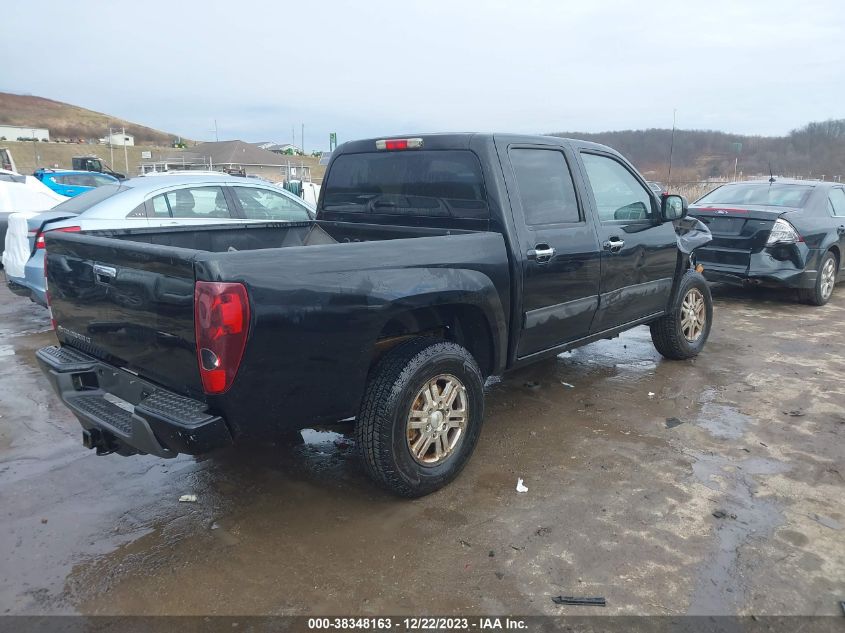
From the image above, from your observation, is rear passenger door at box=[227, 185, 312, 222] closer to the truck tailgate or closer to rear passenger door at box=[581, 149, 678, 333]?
rear passenger door at box=[581, 149, 678, 333]

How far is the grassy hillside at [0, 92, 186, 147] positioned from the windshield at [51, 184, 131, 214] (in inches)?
4734

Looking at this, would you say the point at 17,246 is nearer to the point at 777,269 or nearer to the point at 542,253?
the point at 542,253

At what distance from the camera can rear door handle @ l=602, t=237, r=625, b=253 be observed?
4527 mm

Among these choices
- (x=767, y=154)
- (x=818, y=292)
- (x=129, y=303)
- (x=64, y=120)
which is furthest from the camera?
(x=64, y=120)

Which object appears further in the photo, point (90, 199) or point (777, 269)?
point (777, 269)

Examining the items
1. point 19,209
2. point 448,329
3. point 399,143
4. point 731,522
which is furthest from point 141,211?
point 731,522

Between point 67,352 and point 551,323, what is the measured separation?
9.55 ft

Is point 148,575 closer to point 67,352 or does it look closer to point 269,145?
point 67,352

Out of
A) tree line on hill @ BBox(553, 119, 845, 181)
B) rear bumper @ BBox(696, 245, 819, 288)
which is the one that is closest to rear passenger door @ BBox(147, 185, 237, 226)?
rear bumper @ BBox(696, 245, 819, 288)

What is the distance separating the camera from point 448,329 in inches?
148

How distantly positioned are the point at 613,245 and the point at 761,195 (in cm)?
575

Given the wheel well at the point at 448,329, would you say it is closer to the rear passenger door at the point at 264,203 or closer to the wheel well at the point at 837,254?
the rear passenger door at the point at 264,203

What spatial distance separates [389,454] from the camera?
3.18m

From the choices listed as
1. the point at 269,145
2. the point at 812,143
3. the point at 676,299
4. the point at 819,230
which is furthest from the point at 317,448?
the point at 269,145
